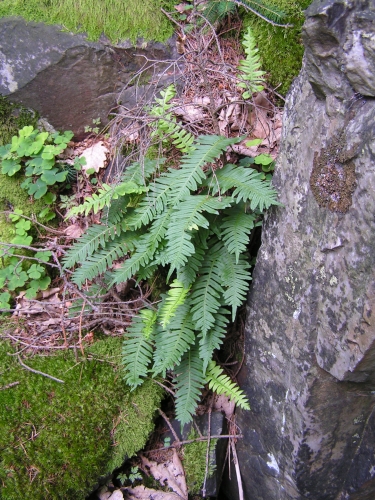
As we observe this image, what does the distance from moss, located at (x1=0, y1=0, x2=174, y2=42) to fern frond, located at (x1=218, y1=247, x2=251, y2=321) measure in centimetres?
239

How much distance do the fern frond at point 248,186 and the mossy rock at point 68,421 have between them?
1.65 m

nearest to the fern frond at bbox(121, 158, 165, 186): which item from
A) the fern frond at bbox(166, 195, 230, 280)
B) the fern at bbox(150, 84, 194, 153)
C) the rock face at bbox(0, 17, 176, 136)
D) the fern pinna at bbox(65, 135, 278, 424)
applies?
the fern pinna at bbox(65, 135, 278, 424)

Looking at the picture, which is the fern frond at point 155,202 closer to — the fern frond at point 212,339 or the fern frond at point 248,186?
the fern frond at point 248,186

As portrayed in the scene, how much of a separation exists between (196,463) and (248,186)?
2.20 metres

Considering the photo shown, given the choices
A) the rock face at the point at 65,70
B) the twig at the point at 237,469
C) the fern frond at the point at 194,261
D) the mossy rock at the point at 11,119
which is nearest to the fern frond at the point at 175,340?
the fern frond at the point at 194,261

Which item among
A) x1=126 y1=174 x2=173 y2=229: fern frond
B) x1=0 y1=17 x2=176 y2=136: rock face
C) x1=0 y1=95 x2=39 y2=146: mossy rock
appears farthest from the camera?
x1=0 y1=95 x2=39 y2=146: mossy rock

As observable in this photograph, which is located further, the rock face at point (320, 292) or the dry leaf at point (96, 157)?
the dry leaf at point (96, 157)

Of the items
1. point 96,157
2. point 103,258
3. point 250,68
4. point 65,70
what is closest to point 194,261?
point 103,258

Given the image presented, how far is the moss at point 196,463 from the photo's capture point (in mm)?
3389

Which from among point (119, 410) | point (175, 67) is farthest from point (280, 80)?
point (119, 410)

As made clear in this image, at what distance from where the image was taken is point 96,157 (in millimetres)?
4137

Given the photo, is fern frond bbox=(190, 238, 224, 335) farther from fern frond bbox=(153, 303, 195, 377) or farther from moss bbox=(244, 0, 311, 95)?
moss bbox=(244, 0, 311, 95)

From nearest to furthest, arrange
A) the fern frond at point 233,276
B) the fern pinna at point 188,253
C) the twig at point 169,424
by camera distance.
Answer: the fern pinna at point 188,253 → the fern frond at point 233,276 → the twig at point 169,424

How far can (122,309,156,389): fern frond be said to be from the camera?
3338mm
